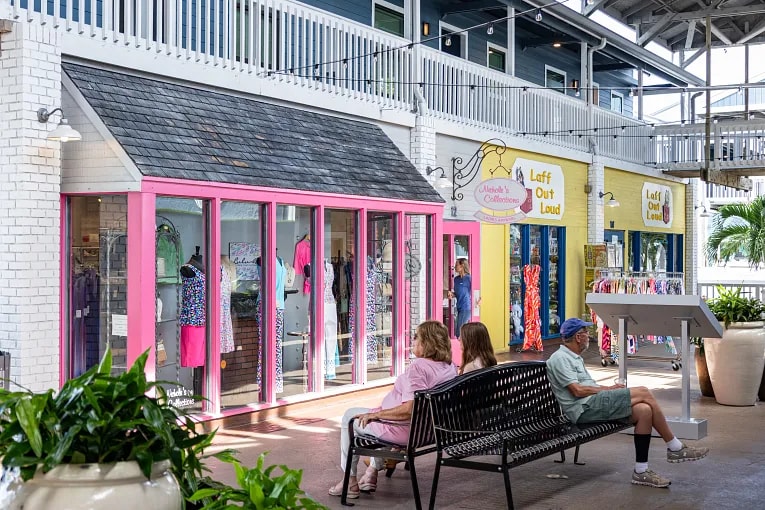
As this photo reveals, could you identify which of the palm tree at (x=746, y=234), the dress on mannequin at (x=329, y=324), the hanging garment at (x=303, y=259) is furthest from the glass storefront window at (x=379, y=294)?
the palm tree at (x=746, y=234)

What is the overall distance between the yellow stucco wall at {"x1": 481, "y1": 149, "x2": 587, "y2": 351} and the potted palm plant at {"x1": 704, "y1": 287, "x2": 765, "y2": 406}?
6334 millimetres

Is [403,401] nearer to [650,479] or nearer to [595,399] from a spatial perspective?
[595,399]

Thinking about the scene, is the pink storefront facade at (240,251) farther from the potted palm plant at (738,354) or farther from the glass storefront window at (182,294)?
the potted palm plant at (738,354)

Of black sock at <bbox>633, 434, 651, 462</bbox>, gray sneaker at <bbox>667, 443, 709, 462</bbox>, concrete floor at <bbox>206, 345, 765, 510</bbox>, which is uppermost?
black sock at <bbox>633, 434, 651, 462</bbox>

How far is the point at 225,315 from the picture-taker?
10.3 metres

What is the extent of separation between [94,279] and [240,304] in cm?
159

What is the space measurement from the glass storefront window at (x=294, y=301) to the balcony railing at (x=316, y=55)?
1844 millimetres

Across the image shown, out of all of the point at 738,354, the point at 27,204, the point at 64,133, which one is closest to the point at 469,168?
the point at 738,354

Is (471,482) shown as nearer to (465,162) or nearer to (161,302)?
(161,302)

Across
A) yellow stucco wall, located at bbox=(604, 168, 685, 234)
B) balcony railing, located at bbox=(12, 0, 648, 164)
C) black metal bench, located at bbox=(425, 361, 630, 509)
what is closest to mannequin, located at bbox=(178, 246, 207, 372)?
balcony railing, located at bbox=(12, 0, 648, 164)

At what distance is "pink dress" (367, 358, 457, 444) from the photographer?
700cm

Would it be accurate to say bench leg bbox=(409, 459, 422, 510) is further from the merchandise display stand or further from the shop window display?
the shop window display

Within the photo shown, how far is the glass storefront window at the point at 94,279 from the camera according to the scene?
371 inches

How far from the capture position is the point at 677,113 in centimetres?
3784
